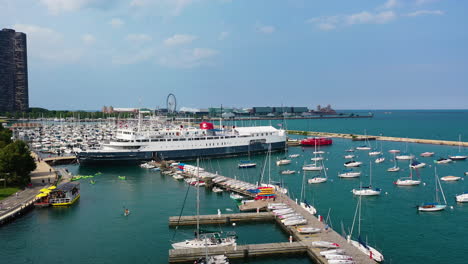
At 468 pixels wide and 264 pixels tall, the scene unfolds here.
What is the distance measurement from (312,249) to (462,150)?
73613 millimetres

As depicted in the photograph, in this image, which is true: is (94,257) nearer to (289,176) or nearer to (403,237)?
(403,237)

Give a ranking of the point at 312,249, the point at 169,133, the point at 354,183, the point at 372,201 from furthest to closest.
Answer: the point at 169,133 < the point at 354,183 < the point at 372,201 < the point at 312,249

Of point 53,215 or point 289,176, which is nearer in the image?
point 53,215

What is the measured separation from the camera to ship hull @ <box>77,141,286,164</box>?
67188 mm

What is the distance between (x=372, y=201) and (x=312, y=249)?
1859 centimetres

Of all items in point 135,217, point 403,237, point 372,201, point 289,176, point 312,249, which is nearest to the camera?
point 312,249

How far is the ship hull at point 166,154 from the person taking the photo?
220 feet

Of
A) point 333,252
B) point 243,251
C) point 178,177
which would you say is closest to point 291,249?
point 333,252

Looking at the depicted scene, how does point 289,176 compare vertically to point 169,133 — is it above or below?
below

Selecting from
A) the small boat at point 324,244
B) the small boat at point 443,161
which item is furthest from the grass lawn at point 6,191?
the small boat at point 443,161

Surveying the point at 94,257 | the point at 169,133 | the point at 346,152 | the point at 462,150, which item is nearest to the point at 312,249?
the point at 94,257

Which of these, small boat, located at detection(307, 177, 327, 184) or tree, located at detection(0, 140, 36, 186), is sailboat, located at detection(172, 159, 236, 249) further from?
tree, located at detection(0, 140, 36, 186)

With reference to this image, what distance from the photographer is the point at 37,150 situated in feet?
281

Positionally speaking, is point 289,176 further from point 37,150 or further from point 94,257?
point 37,150
